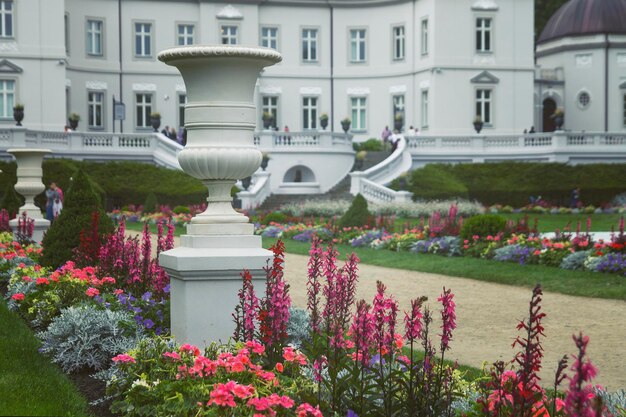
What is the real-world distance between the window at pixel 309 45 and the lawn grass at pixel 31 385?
43474 millimetres

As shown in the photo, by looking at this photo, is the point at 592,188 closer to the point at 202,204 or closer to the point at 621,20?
the point at 202,204

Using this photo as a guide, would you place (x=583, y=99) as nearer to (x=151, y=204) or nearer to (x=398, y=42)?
(x=398, y=42)

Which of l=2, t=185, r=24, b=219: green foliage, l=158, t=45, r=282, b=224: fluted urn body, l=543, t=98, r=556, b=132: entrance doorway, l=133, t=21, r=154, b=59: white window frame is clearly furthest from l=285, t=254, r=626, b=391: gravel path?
l=543, t=98, r=556, b=132: entrance doorway

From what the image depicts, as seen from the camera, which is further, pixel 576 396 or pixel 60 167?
pixel 60 167

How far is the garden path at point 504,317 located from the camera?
9.12 m

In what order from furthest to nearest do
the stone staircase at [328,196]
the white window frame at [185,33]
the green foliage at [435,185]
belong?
the white window frame at [185,33] → the stone staircase at [328,196] → the green foliage at [435,185]

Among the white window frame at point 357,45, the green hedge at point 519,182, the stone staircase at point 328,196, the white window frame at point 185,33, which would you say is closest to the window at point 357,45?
the white window frame at point 357,45

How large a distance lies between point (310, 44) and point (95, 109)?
1144 cm

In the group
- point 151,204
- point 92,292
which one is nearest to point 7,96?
point 151,204

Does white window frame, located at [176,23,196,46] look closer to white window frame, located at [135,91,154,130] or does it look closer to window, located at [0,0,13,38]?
white window frame, located at [135,91,154,130]

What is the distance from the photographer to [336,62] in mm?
51469

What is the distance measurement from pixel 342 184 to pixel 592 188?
10.3m

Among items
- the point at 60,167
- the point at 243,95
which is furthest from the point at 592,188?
the point at 243,95

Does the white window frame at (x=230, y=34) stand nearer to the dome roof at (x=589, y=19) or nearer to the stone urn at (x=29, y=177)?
the dome roof at (x=589, y=19)
